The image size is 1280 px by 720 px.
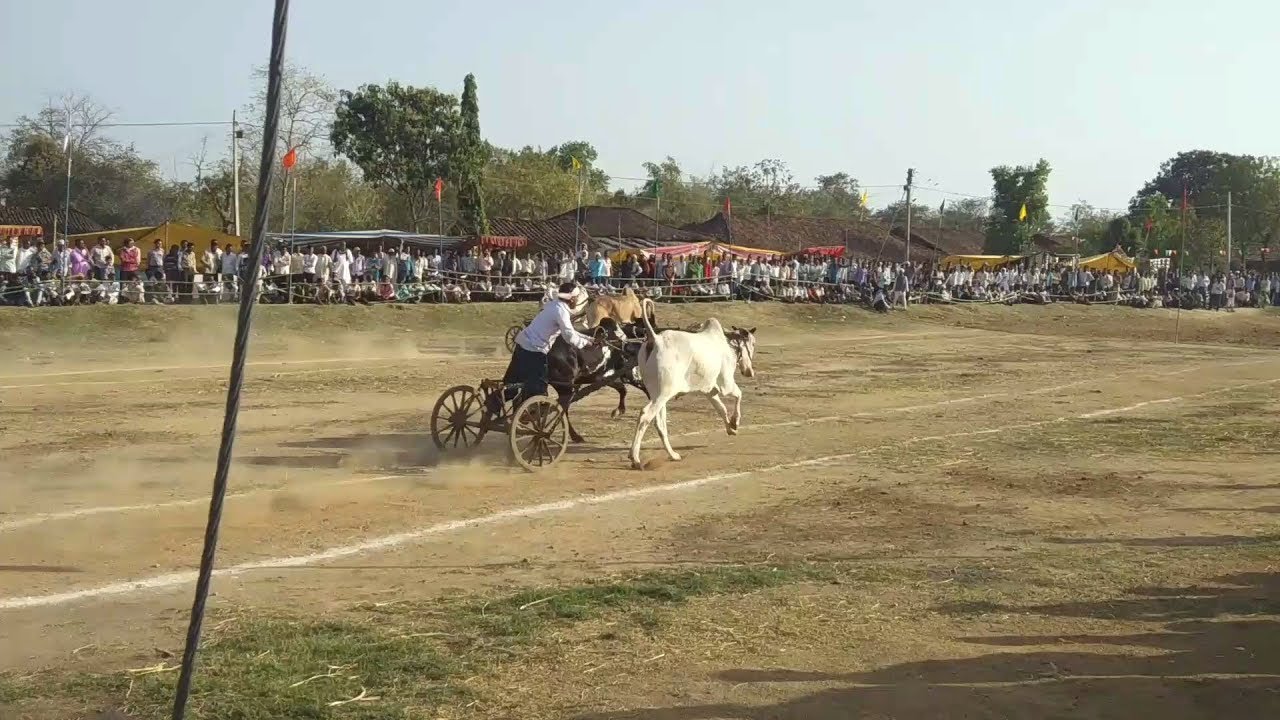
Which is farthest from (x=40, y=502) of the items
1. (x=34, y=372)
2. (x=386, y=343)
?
(x=386, y=343)

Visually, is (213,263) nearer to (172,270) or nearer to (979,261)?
(172,270)

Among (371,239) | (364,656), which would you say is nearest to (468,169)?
(371,239)

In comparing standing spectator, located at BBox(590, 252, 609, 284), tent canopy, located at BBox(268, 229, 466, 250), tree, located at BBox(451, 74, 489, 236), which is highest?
tree, located at BBox(451, 74, 489, 236)

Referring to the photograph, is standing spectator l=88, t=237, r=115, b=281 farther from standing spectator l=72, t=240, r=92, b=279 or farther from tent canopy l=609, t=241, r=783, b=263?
tent canopy l=609, t=241, r=783, b=263

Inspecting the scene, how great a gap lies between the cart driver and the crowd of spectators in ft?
19.7

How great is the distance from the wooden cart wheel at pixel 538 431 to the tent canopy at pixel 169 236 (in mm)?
21640

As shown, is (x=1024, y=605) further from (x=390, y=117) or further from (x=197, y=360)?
(x=390, y=117)

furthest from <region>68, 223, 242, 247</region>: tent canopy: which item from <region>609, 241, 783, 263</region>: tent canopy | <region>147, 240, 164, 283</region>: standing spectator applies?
<region>609, 241, 783, 263</region>: tent canopy

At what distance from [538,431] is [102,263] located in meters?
18.4

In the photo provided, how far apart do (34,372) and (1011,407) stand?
621 inches

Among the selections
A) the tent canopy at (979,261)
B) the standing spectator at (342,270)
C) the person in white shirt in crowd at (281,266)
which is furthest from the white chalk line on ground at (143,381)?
the tent canopy at (979,261)

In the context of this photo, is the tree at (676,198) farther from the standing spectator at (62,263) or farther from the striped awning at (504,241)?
the standing spectator at (62,263)

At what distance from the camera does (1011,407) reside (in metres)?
19.8

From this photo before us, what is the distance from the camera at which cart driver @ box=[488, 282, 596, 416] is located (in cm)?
1324
